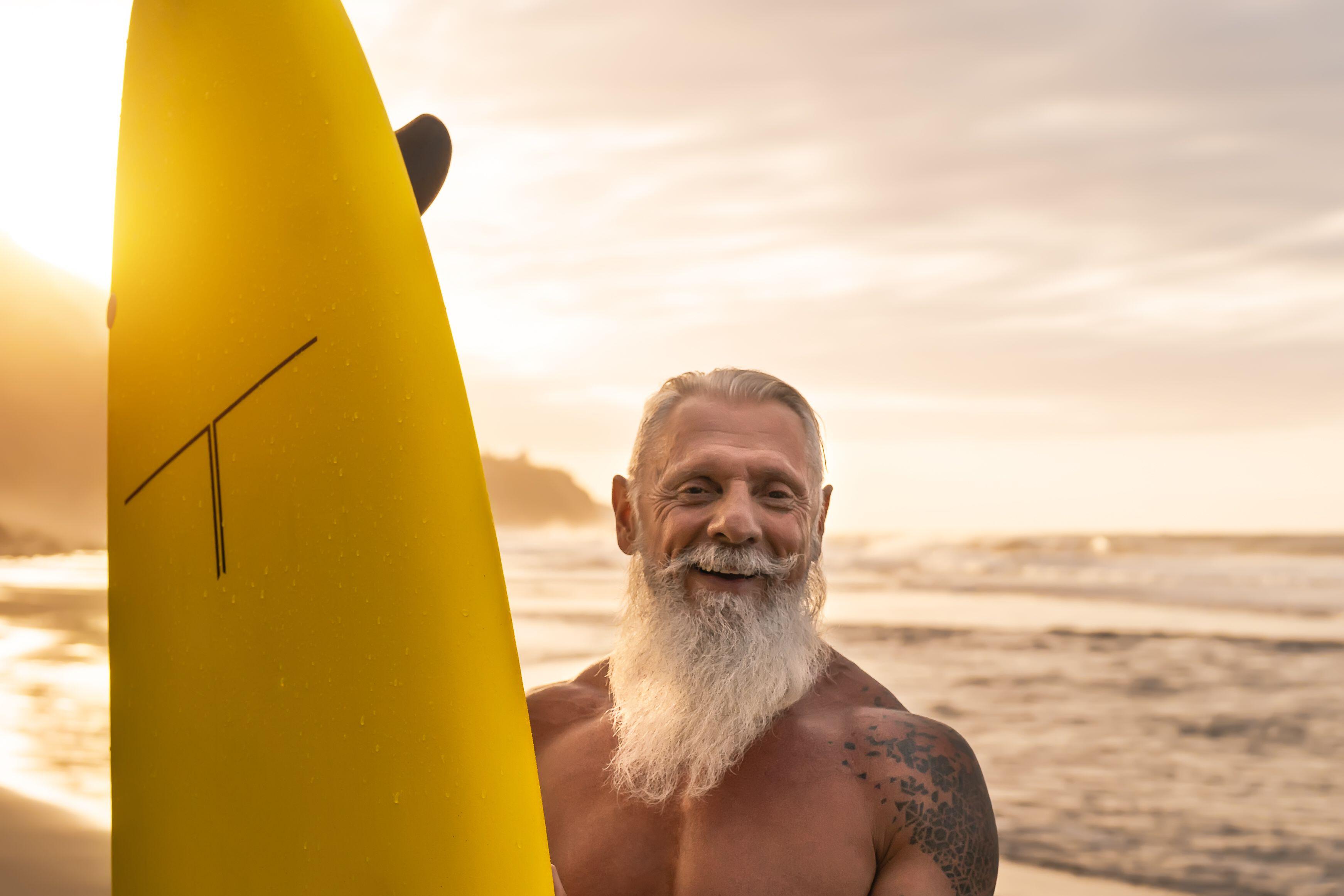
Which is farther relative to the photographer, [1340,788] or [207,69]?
[1340,788]

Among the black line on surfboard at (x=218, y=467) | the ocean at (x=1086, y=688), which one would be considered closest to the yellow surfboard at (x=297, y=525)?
the black line on surfboard at (x=218, y=467)

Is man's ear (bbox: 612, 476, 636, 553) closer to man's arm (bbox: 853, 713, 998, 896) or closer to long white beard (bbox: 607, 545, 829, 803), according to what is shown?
long white beard (bbox: 607, 545, 829, 803)

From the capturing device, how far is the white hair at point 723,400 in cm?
221

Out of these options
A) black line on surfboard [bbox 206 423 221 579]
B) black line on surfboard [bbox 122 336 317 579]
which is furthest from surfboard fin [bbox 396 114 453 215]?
black line on surfboard [bbox 206 423 221 579]

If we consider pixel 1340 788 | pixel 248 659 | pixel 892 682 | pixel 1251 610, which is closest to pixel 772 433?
pixel 248 659

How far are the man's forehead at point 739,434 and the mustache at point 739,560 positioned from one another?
0.17m

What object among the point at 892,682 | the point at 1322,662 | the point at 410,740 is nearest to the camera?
the point at 410,740

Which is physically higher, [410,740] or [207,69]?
[207,69]

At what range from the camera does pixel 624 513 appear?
7.95 ft

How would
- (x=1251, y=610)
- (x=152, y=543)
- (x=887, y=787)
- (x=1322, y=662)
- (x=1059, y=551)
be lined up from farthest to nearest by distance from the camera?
(x=1059, y=551) → (x=1251, y=610) → (x=1322, y=662) → (x=887, y=787) → (x=152, y=543)

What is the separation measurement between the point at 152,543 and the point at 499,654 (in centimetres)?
61

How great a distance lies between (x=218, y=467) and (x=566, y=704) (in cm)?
115

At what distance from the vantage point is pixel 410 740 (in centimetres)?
151

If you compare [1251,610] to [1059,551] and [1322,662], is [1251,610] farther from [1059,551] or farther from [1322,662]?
[1059,551]
